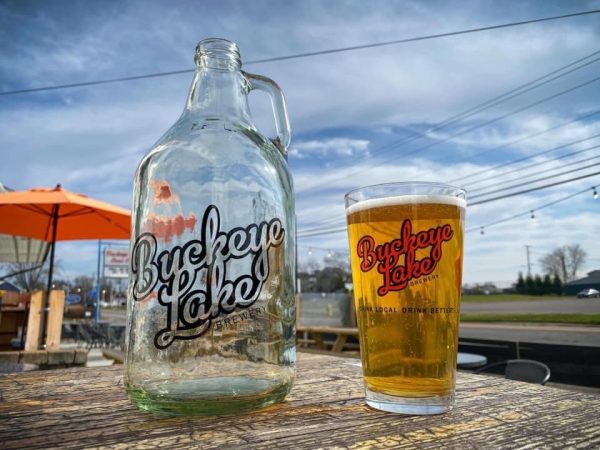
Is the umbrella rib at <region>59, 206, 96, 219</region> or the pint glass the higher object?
the umbrella rib at <region>59, 206, 96, 219</region>

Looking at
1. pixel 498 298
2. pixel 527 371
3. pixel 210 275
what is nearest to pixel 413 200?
pixel 210 275

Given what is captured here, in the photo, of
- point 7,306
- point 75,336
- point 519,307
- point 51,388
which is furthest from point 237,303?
point 75,336

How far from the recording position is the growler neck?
2.18 feet

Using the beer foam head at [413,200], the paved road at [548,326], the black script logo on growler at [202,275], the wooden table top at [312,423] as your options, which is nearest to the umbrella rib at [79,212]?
the paved road at [548,326]

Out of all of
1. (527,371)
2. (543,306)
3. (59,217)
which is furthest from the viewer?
(543,306)

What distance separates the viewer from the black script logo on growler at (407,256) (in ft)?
1.77

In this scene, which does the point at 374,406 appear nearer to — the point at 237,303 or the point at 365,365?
the point at 365,365

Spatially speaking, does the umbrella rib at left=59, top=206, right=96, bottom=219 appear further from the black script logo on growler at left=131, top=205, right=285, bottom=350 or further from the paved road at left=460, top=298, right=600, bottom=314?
the black script logo on growler at left=131, top=205, right=285, bottom=350

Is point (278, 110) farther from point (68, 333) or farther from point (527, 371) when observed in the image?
point (68, 333)

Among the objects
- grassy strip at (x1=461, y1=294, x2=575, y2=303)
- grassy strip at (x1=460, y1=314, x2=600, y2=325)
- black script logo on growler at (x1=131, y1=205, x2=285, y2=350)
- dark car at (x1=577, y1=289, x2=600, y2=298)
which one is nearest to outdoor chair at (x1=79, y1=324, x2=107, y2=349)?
grassy strip at (x1=460, y1=314, x2=600, y2=325)

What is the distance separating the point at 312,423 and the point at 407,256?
0.74ft

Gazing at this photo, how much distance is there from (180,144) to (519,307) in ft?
35.6

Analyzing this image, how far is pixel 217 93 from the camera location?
675 millimetres

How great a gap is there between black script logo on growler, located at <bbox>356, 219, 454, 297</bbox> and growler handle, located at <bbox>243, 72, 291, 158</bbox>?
276 mm
